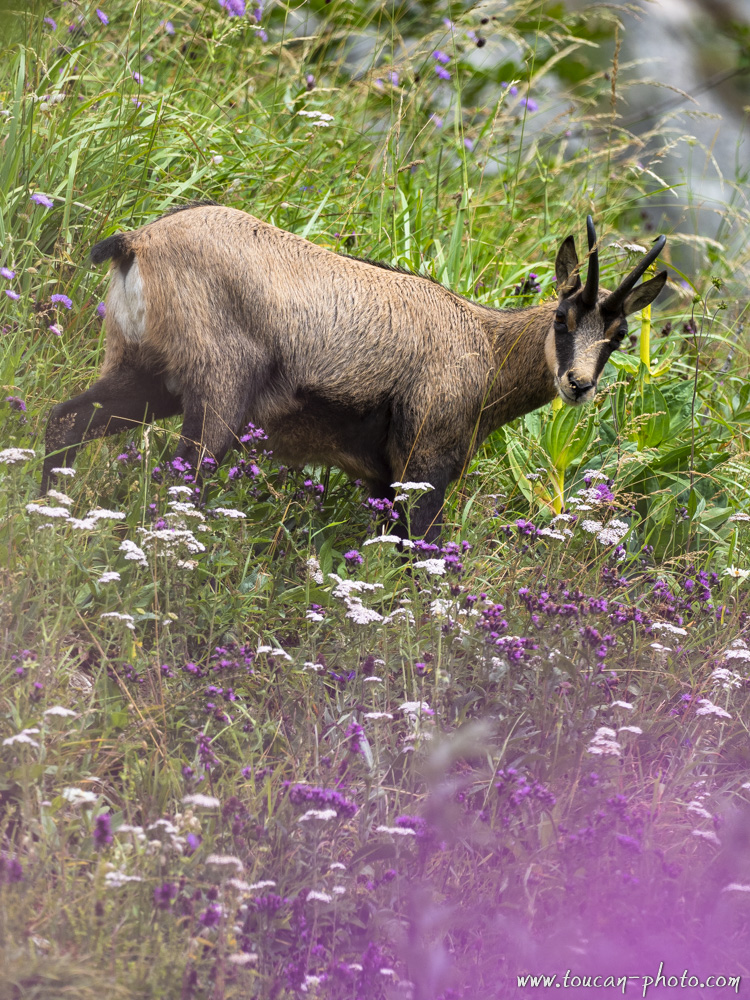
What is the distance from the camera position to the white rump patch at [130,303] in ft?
13.5

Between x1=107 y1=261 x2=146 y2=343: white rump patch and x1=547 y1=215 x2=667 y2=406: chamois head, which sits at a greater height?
x1=547 y1=215 x2=667 y2=406: chamois head

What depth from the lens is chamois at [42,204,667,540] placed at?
4141mm

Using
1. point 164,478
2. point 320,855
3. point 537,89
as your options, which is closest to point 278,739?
point 320,855

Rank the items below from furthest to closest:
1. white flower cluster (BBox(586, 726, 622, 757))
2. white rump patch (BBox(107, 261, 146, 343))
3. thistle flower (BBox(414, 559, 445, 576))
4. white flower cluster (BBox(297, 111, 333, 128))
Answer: white flower cluster (BBox(297, 111, 333, 128))
white rump patch (BBox(107, 261, 146, 343))
thistle flower (BBox(414, 559, 445, 576))
white flower cluster (BBox(586, 726, 622, 757))

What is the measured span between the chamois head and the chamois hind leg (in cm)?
186

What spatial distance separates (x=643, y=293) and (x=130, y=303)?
244 centimetres

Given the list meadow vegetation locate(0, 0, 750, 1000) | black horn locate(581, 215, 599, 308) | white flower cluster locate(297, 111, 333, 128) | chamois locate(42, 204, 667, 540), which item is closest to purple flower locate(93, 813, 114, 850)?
meadow vegetation locate(0, 0, 750, 1000)

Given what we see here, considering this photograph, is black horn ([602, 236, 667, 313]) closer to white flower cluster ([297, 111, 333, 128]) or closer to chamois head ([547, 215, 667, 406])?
chamois head ([547, 215, 667, 406])

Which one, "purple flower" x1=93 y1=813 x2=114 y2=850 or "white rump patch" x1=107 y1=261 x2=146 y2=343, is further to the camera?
"white rump patch" x1=107 y1=261 x2=146 y2=343

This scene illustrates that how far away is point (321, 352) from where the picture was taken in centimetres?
450

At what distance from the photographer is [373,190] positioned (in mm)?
6414

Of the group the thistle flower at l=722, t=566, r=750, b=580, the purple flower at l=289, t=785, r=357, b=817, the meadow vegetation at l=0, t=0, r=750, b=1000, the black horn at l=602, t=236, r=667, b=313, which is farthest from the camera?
the black horn at l=602, t=236, r=667, b=313

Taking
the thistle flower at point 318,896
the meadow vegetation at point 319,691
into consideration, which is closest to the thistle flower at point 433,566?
the meadow vegetation at point 319,691

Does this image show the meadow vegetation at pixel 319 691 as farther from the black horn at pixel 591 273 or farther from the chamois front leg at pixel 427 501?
the black horn at pixel 591 273
